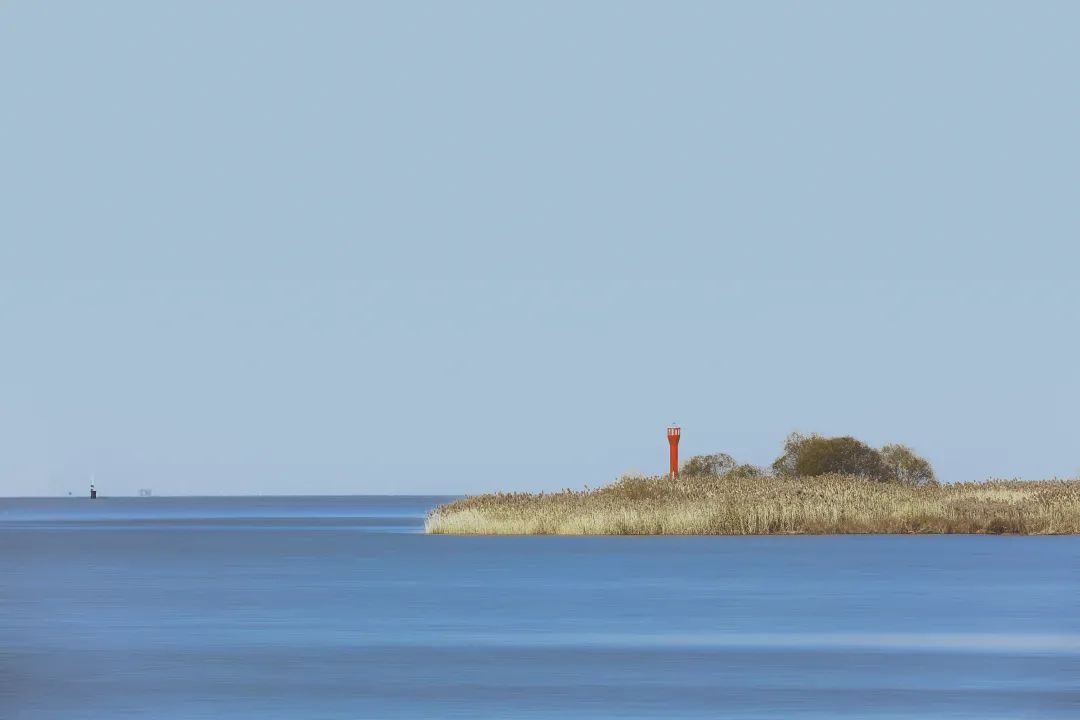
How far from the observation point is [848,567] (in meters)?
50.4

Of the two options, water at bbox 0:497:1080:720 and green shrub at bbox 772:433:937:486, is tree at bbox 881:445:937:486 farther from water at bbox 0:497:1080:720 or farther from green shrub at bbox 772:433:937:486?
water at bbox 0:497:1080:720

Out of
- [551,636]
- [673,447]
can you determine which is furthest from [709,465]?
[551,636]

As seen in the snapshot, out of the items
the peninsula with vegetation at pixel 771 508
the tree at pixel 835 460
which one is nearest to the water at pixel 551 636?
the peninsula with vegetation at pixel 771 508

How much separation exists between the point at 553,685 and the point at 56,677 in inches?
230

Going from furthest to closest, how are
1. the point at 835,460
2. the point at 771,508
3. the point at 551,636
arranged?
1. the point at 835,460
2. the point at 771,508
3. the point at 551,636

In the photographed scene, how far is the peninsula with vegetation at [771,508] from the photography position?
63.1 metres

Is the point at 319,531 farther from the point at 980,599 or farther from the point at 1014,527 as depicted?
the point at 980,599

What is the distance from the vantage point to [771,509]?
62781 millimetres

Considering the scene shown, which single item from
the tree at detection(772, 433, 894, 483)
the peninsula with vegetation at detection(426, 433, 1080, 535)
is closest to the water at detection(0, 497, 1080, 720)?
the peninsula with vegetation at detection(426, 433, 1080, 535)

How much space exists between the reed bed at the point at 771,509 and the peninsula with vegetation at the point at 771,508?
0.03m

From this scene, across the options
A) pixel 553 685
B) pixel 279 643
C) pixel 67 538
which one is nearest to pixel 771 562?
pixel 279 643

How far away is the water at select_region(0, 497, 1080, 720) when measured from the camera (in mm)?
21766

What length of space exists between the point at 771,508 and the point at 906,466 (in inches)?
766

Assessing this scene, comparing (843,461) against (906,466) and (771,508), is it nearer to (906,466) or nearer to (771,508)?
(906,466)
